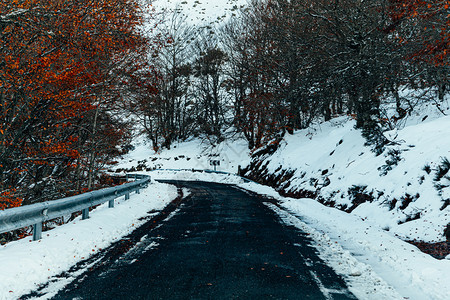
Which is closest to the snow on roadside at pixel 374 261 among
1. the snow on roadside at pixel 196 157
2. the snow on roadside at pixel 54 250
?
the snow on roadside at pixel 54 250

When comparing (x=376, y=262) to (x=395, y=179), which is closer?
(x=376, y=262)

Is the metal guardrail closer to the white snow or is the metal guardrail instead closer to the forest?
the forest

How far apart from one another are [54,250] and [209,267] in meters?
2.87

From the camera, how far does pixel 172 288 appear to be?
4.05 meters

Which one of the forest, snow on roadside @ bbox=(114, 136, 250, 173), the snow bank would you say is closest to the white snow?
snow on roadside @ bbox=(114, 136, 250, 173)

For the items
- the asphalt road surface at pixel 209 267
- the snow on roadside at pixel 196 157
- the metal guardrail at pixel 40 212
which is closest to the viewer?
the asphalt road surface at pixel 209 267

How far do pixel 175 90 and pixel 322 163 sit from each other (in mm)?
36631

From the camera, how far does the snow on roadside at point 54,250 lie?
4.34 m

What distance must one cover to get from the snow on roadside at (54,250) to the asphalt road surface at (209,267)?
335mm

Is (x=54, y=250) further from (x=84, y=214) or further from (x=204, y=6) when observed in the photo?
(x=204, y=6)

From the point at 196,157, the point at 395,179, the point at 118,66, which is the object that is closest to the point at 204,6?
the point at 196,157

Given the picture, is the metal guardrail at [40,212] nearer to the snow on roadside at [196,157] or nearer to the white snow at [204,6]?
the snow on roadside at [196,157]

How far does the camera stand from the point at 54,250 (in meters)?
5.67

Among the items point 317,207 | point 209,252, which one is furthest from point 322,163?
point 209,252
